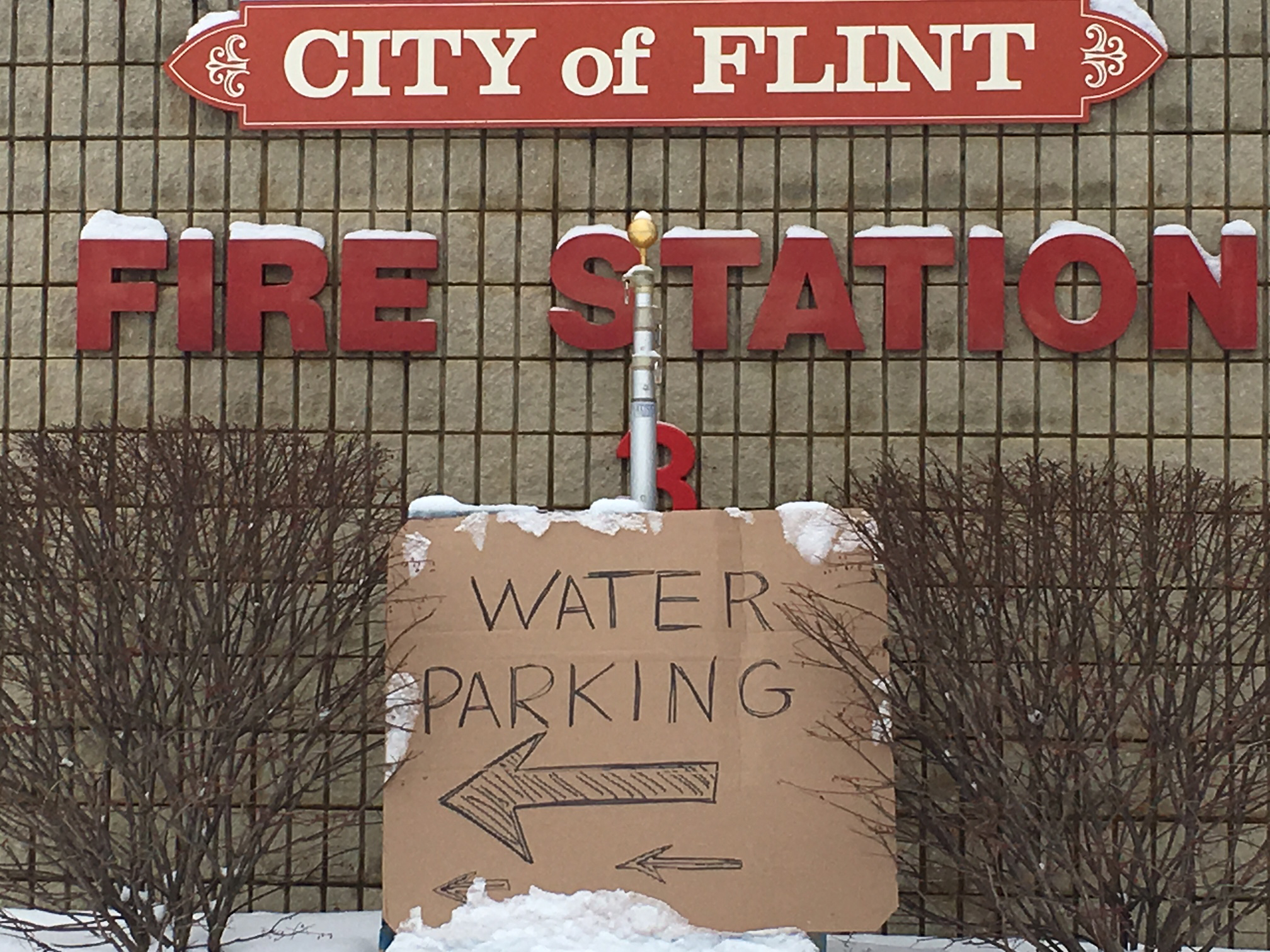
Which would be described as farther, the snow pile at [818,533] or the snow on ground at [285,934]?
the snow on ground at [285,934]

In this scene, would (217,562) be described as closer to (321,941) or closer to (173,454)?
(173,454)

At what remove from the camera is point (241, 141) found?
4.96m

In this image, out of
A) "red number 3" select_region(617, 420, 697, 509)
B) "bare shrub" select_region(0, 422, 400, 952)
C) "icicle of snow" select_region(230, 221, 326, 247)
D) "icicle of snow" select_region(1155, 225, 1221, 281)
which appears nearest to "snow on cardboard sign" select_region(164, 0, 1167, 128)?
"icicle of snow" select_region(230, 221, 326, 247)

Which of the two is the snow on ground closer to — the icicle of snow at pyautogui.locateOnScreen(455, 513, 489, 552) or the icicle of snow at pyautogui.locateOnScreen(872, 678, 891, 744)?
the icicle of snow at pyautogui.locateOnScreen(455, 513, 489, 552)

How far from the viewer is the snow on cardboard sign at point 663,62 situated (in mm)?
4812

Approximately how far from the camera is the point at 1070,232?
4758mm

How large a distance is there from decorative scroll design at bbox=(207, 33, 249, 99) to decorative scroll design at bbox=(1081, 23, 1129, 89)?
3.28 m

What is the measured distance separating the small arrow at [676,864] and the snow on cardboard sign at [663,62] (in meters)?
2.79

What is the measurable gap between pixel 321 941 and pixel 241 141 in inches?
120

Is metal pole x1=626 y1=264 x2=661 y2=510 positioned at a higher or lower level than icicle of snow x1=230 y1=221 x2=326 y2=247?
lower

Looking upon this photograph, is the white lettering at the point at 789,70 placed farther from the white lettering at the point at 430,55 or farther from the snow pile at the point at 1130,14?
the white lettering at the point at 430,55

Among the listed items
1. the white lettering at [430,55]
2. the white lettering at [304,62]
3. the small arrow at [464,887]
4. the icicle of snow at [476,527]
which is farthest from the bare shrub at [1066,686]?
the white lettering at [304,62]

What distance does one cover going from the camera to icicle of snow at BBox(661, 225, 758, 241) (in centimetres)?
484

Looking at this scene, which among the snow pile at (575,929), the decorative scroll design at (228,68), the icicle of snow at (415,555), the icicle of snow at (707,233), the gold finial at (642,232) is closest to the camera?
the snow pile at (575,929)
